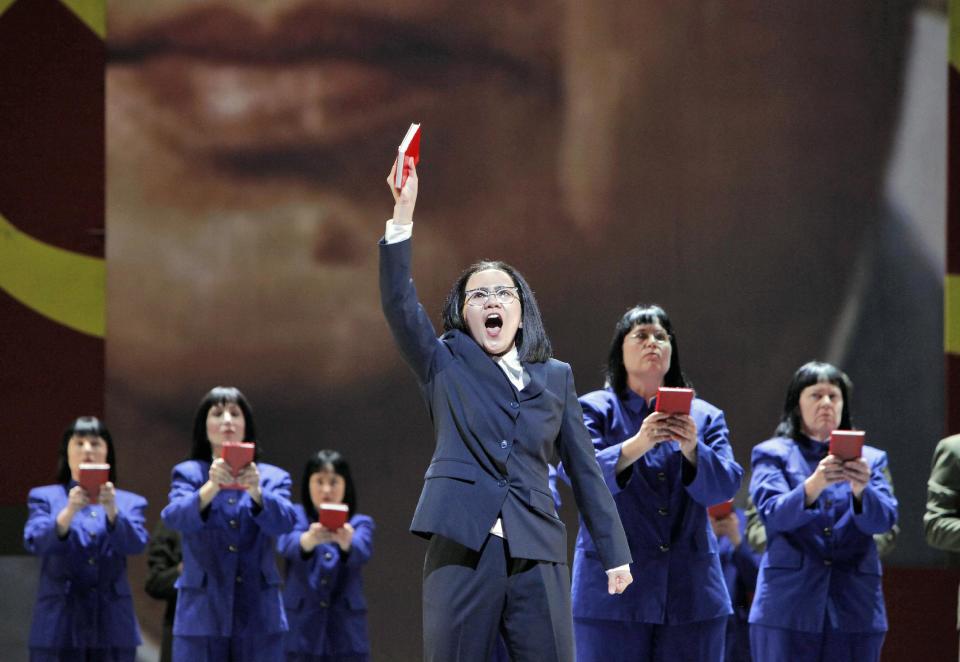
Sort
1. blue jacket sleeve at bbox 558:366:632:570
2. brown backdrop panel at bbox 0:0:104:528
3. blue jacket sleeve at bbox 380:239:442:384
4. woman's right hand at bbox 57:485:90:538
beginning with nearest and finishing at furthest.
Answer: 1. blue jacket sleeve at bbox 380:239:442:384
2. blue jacket sleeve at bbox 558:366:632:570
3. woman's right hand at bbox 57:485:90:538
4. brown backdrop panel at bbox 0:0:104:528

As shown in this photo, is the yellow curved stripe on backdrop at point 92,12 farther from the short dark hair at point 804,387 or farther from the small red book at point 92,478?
the short dark hair at point 804,387

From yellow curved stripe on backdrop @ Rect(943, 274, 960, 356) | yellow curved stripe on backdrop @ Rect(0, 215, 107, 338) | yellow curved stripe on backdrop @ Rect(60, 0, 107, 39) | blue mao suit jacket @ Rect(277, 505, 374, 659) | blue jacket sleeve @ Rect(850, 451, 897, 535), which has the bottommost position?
blue mao suit jacket @ Rect(277, 505, 374, 659)

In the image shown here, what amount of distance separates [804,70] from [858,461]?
363 centimetres

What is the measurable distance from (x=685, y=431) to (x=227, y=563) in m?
2.21

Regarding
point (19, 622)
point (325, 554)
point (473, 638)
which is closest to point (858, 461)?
point (473, 638)

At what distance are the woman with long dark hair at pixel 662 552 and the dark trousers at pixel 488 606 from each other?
0.95m

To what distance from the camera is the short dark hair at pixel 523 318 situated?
3.39 metres

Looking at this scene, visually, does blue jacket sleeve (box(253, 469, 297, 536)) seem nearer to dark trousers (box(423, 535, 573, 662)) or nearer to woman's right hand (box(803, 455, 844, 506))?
woman's right hand (box(803, 455, 844, 506))

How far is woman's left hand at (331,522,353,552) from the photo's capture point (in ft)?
20.9

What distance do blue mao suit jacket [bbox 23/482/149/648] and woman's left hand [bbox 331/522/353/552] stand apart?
2.95 ft

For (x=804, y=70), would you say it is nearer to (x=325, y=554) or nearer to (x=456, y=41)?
(x=456, y=41)

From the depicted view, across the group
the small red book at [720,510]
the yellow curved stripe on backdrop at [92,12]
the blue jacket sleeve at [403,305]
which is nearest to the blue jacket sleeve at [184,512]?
the blue jacket sleeve at [403,305]

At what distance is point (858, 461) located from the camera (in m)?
4.52

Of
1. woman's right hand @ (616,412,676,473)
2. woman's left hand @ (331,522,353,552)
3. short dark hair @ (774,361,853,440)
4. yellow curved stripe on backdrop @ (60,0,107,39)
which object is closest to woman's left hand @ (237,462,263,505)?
woman's left hand @ (331,522,353,552)
